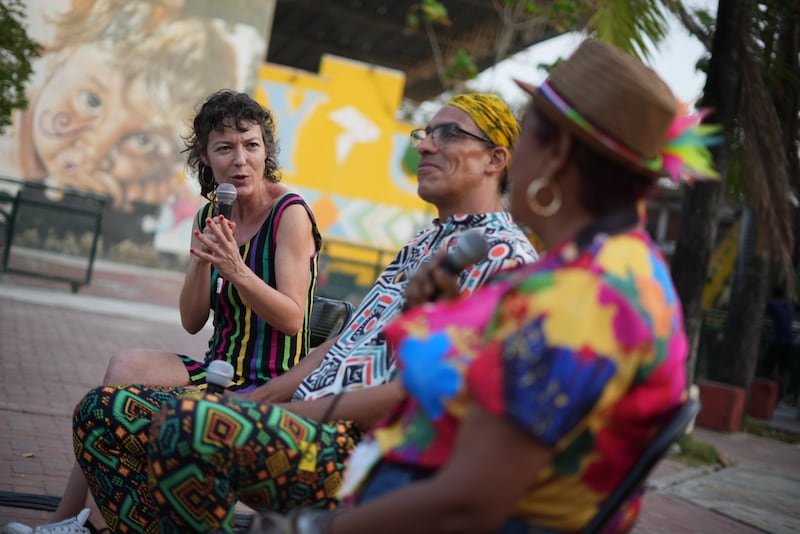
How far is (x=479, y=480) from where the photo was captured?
5.11 ft

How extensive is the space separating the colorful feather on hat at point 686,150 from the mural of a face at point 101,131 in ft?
53.4

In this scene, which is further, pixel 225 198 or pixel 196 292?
pixel 196 292

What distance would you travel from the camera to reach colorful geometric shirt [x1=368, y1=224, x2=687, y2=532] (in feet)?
5.03

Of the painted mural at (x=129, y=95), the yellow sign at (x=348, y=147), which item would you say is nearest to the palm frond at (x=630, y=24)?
the painted mural at (x=129, y=95)

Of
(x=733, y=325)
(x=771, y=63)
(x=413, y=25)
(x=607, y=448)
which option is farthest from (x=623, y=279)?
(x=413, y=25)

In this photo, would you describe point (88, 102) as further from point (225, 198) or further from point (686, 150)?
point (686, 150)

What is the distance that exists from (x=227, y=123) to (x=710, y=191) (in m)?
5.42

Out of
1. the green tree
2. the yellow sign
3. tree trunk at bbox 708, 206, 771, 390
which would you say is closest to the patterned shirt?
the green tree

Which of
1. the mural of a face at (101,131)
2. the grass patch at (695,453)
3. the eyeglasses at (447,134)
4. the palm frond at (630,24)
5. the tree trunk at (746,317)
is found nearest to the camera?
the eyeglasses at (447,134)

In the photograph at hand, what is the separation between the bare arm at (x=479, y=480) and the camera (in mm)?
1552

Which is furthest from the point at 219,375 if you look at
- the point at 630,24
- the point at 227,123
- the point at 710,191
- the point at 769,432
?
the point at 769,432

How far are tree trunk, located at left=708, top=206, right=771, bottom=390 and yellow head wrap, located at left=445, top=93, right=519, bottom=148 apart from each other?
8.15 metres

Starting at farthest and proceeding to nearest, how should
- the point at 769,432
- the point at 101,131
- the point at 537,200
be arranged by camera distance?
1. the point at 101,131
2. the point at 769,432
3. the point at 537,200

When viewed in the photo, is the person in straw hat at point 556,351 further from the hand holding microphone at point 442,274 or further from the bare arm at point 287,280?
the bare arm at point 287,280
